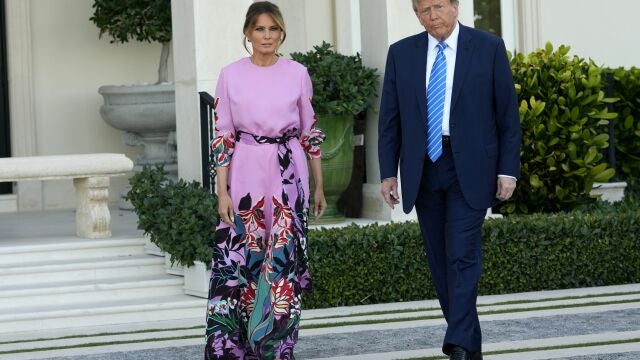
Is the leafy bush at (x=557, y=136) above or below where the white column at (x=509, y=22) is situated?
below

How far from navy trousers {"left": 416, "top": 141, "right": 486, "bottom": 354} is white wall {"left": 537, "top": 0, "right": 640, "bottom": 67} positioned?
766cm

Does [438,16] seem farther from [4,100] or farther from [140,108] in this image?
[4,100]

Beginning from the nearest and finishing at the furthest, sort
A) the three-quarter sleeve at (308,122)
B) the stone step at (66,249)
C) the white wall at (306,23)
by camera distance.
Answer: the three-quarter sleeve at (308,122), the stone step at (66,249), the white wall at (306,23)

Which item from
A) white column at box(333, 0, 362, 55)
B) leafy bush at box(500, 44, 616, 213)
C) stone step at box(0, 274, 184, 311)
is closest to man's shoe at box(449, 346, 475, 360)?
stone step at box(0, 274, 184, 311)

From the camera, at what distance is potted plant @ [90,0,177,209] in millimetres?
11820

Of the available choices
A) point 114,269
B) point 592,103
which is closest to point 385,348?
point 114,269

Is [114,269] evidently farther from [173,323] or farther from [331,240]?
[331,240]

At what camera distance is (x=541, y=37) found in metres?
13.2

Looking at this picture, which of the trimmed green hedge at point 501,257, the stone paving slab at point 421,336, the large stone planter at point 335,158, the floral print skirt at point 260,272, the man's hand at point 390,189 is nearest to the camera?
the man's hand at point 390,189

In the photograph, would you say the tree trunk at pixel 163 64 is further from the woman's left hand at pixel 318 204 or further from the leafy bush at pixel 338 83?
the woman's left hand at pixel 318 204

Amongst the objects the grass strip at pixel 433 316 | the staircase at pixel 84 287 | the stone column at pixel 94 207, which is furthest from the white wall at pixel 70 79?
the grass strip at pixel 433 316

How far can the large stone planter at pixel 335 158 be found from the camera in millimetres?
9438

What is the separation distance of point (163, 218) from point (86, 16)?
15.7ft

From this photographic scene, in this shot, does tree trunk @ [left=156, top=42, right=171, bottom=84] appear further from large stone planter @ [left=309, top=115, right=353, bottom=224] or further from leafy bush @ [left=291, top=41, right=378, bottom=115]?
large stone planter @ [left=309, top=115, right=353, bottom=224]
